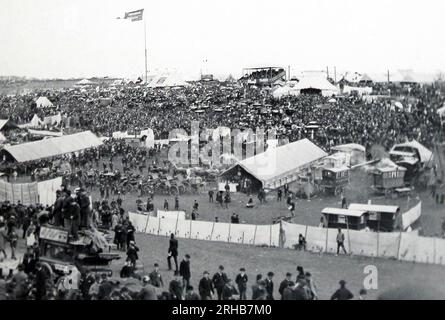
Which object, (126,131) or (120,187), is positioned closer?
(120,187)

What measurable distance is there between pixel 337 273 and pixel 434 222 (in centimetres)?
232

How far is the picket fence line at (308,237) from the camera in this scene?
10391 millimetres

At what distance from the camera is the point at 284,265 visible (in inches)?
477

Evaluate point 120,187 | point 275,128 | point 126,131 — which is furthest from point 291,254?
point 126,131

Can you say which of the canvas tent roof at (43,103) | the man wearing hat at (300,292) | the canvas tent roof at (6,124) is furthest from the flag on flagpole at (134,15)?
the canvas tent roof at (43,103)

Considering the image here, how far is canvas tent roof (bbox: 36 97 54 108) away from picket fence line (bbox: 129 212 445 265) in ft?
87.4

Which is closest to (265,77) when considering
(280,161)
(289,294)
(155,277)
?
(280,161)

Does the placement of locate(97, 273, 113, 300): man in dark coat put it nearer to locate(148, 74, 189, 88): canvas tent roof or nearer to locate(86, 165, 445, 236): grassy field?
locate(86, 165, 445, 236): grassy field

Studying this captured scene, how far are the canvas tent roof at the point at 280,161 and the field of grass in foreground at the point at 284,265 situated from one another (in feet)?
21.8

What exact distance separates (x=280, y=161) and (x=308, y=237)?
28.8ft
